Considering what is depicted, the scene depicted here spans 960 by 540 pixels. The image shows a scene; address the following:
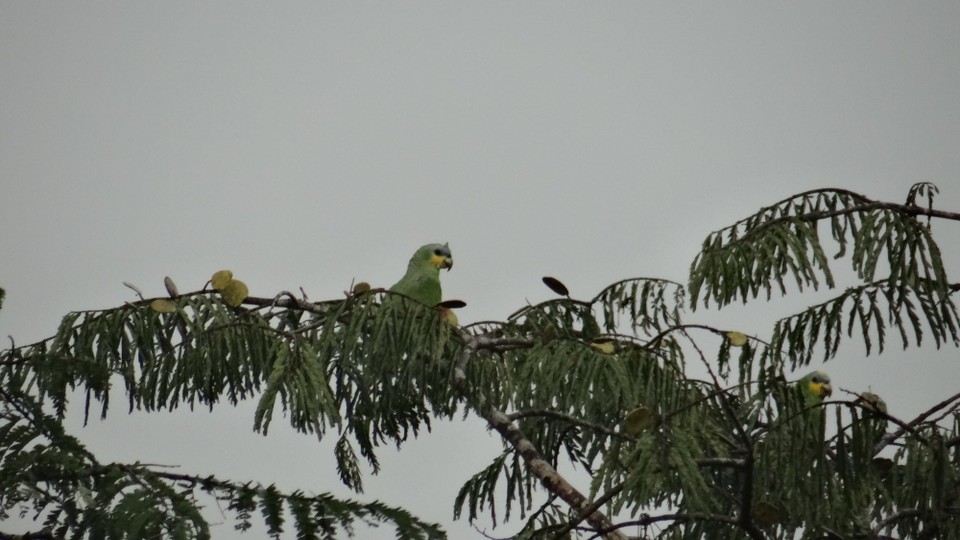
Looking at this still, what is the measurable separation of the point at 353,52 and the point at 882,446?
72311 mm

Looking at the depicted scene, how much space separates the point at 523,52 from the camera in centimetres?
7325

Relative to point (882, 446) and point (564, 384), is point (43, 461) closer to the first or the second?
point (564, 384)

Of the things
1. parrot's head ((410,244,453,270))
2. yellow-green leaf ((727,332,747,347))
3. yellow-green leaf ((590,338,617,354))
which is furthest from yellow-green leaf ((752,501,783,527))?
parrot's head ((410,244,453,270))

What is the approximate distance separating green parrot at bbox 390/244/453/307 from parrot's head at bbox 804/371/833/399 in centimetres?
197

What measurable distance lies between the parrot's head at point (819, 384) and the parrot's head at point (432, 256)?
6.88 feet

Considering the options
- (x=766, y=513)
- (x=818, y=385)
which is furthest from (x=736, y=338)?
(x=818, y=385)

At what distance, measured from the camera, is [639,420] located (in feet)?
9.57

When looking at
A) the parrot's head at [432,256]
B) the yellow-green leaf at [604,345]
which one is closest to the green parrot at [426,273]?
the parrot's head at [432,256]

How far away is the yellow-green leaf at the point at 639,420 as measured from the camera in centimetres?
290

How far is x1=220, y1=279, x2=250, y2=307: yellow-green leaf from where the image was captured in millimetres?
4172

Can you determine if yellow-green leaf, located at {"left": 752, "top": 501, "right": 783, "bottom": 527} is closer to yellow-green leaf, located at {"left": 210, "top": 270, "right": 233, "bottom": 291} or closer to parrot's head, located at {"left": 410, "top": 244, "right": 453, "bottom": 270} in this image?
yellow-green leaf, located at {"left": 210, "top": 270, "right": 233, "bottom": 291}

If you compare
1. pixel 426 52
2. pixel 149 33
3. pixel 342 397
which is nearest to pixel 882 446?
pixel 342 397

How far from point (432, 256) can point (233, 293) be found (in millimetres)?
2186

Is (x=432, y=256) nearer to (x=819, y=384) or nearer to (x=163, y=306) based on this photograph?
(x=819, y=384)
